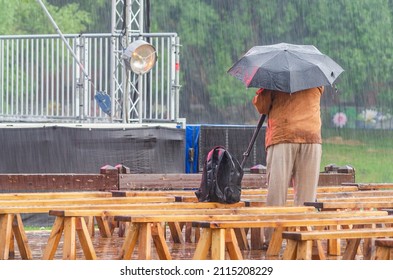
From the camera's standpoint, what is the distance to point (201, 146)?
A: 892 inches

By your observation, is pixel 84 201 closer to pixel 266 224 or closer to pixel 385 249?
pixel 266 224

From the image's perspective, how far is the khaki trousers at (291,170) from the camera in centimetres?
1278

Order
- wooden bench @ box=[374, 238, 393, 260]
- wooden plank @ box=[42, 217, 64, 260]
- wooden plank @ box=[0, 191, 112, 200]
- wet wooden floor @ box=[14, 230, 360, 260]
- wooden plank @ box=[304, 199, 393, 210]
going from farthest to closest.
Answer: wooden plank @ box=[0, 191, 112, 200]
wooden plank @ box=[304, 199, 393, 210]
wet wooden floor @ box=[14, 230, 360, 260]
wooden plank @ box=[42, 217, 64, 260]
wooden bench @ box=[374, 238, 393, 260]

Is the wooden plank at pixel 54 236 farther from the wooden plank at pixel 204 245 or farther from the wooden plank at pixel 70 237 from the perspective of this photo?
the wooden plank at pixel 204 245

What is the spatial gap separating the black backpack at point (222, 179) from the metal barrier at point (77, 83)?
30.2ft

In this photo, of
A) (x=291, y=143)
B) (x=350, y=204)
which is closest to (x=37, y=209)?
(x=291, y=143)

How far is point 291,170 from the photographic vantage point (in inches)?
507

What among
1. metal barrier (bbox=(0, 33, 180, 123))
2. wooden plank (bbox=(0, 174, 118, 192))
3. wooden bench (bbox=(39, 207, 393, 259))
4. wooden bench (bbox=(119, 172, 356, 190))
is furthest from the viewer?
metal barrier (bbox=(0, 33, 180, 123))

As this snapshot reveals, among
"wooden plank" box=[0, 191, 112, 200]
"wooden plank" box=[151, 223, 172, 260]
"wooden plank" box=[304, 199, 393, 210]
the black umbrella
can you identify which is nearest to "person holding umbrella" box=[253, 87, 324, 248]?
the black umbrella

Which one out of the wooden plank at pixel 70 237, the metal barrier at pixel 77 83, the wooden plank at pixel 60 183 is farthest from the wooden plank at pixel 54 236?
the metal barrier at pixel 77 83

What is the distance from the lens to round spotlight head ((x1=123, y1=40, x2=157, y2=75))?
802 inches

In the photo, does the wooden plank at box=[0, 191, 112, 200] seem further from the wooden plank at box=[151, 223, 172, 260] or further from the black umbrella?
the wooden plank at box=[151, 223, 172, 260]
